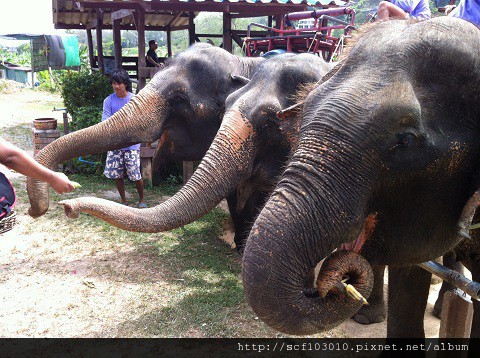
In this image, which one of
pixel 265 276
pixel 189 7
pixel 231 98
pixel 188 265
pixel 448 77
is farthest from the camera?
pixel 189 7

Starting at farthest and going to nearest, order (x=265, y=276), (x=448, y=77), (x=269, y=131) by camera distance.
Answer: (x=269, y=131), (x=448, y=77), (x=265, y=276)

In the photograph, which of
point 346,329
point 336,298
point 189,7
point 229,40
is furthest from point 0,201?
point 229,40

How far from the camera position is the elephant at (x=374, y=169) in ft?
6.16

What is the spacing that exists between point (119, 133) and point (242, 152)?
1.58 m

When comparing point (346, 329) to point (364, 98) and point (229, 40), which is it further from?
point (229, 40)

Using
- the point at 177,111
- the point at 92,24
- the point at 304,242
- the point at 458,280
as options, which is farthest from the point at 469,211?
the point at 92,24

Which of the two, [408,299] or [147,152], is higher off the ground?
[408,299]

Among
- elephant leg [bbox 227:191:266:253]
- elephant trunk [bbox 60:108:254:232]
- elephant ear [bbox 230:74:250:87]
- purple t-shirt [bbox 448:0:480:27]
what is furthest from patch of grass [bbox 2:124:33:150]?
purple t-shirt [bbox 448:0:480:27]

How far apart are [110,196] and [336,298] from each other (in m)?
6.85

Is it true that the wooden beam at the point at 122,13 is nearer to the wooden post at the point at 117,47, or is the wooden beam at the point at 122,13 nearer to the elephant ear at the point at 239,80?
the wooden post at the point at 117,47

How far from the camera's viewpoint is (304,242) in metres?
1.87

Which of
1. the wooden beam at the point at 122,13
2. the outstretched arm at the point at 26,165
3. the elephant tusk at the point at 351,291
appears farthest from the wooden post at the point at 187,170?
the elephant tusk at the point at 351,291

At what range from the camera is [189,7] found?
27.0 feet

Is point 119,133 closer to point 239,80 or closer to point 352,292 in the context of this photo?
point 239,80
